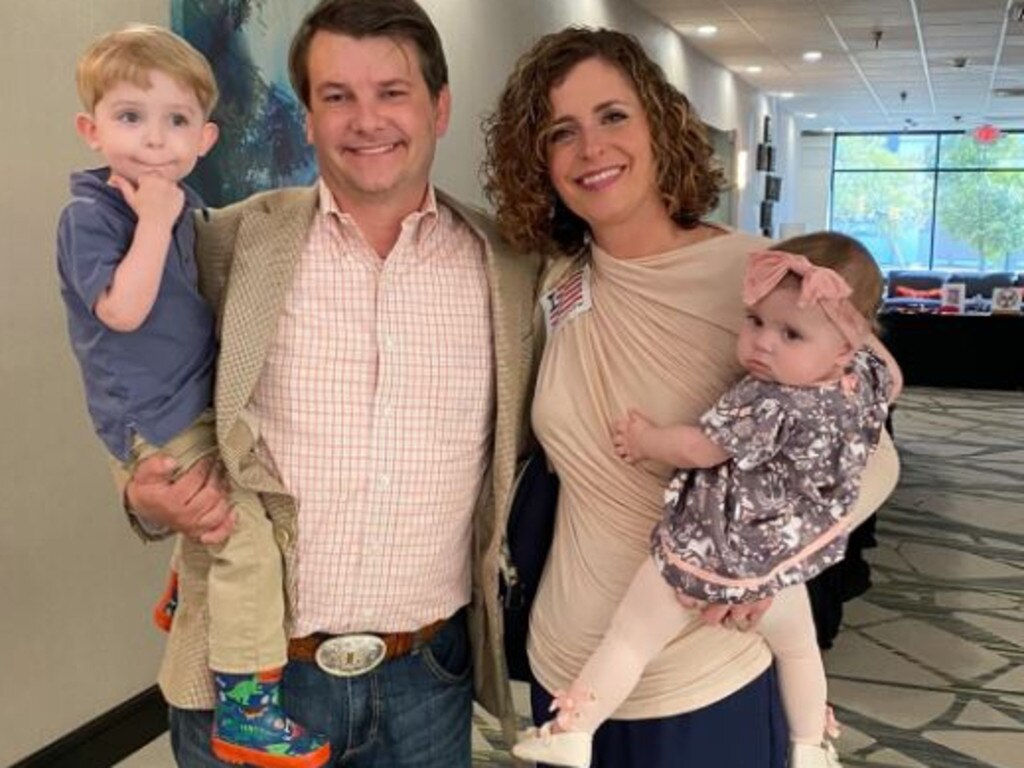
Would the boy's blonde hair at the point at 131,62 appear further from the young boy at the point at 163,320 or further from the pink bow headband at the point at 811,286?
the pink bow headband at the point at 811,286

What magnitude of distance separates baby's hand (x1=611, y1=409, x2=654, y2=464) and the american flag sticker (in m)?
0.21

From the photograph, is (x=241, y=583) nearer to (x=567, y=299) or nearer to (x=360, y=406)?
(x=360, y=406)

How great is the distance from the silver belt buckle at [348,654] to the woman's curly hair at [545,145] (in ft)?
2.19

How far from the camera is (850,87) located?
13383 mm

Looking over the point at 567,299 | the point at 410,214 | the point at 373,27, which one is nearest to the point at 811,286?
the point at 567,299

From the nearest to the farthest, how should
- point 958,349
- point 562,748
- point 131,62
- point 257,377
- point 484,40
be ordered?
point 131,62, point 257,377, point 562,748, point 484,40, point 958,349

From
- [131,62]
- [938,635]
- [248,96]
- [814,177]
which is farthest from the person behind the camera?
[814,177]

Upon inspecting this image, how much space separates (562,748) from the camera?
1580mm

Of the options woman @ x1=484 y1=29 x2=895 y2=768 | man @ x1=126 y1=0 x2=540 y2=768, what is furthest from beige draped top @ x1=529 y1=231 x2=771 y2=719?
man @ x1=126 y1=0 x2=540 y2=768

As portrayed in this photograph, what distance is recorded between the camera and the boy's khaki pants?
1.49 meters

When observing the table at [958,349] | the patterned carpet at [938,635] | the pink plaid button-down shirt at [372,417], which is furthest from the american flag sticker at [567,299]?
the table at [958,349]

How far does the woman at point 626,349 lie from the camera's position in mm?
1597

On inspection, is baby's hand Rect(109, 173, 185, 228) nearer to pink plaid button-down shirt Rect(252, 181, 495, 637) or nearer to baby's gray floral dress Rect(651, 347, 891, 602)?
pink plaid button-down shirt Rect(252, 181, 495, 637)

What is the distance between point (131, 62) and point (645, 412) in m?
0.85
